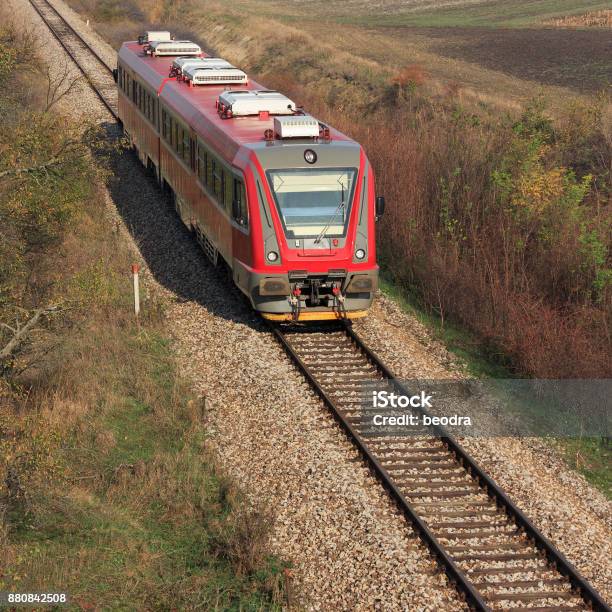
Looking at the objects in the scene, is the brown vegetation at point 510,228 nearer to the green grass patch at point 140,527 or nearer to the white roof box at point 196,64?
the white roof box at point 196,64

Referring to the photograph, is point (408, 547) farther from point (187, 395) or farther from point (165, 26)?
point (165, 26)

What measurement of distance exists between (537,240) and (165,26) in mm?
42695

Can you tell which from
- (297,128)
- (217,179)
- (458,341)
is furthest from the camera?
(217,179)

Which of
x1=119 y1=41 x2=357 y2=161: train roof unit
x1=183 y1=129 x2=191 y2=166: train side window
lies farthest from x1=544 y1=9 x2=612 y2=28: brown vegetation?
x1=183 y1=129 x2=191 y2=166: train side window

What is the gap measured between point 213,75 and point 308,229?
7.36 m

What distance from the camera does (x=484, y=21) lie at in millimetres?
75938

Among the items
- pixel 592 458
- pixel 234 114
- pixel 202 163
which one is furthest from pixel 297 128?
pixel 592 458

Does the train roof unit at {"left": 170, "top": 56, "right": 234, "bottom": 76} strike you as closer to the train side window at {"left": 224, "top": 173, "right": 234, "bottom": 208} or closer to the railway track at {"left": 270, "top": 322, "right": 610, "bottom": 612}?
the train side window at {"left": 224, "top": 173, "right": 234, "bottom": 208}

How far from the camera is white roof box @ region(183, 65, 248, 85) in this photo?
21.4 meters

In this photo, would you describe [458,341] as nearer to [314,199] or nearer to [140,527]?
[314,199]

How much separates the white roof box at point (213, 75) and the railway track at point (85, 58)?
6667 mm

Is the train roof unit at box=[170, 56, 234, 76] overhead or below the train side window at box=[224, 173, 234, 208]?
overhead

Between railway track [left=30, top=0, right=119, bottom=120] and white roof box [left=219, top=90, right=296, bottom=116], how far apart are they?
413 inches

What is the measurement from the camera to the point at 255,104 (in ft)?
59.1
